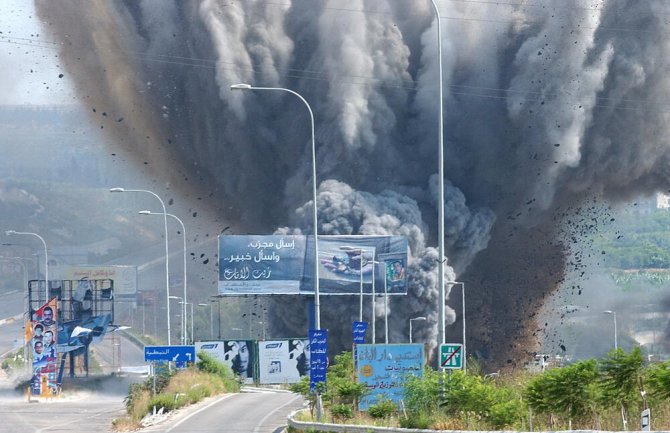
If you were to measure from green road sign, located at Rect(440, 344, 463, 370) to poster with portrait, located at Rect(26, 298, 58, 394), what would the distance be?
5209 centimetres

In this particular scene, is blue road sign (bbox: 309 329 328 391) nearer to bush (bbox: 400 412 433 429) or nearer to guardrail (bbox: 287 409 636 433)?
guardrail (bbox: 287 409 636 433)

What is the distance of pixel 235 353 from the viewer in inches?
3583

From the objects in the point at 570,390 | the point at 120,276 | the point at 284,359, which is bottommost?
the point at 284,359

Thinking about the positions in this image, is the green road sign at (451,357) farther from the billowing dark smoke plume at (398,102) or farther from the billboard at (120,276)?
the billboard at (120,276)

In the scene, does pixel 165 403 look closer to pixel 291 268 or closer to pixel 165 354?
pixel 165 354

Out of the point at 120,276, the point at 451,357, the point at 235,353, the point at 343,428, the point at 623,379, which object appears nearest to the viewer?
the point at 623,379

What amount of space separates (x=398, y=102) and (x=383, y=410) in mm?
52271

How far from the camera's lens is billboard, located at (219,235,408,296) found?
88688mm

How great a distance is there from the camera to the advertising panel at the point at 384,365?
43.7m

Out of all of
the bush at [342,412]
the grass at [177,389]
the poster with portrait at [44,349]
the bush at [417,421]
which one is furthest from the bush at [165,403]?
the poster with portrait at [44,349]

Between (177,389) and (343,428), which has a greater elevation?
(343,428)

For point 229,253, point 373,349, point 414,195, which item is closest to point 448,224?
point 414,195

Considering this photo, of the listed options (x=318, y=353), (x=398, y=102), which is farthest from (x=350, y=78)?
(x=318, y=353)

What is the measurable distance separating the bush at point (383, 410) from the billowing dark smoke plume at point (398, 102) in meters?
44.8
